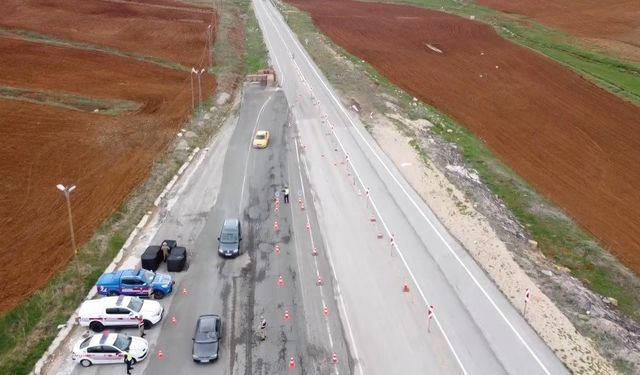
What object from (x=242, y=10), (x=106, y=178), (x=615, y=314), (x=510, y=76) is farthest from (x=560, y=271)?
(x=242, y=10)

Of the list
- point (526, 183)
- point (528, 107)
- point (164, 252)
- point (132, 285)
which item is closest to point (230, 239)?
point (164, 252)

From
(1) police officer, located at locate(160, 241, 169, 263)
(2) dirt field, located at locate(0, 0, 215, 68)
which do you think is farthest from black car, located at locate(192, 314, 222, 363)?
(2) dirt field, located at locate(0, 0, 215, 68)

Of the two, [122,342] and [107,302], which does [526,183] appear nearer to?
[107,302]

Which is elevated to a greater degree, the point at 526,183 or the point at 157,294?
the point at 526,183

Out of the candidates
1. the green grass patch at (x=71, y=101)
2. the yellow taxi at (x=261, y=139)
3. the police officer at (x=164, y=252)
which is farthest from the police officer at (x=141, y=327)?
the green grass patch at (x=71, y=101)

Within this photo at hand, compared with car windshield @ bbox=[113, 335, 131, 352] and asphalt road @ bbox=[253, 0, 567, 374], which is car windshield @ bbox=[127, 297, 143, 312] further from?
asphalt road @ bbox=[253, 0, 567, 374]

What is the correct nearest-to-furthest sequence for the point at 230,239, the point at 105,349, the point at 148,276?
the point at 105,349 → the point at 148,276 → the point at 230,239
